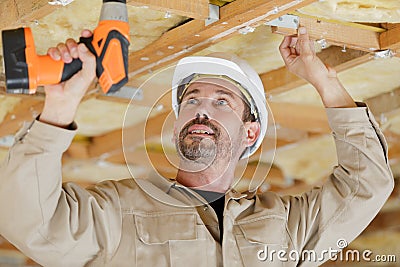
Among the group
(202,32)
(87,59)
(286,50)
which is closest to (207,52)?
(202,32)

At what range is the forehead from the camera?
2336mm

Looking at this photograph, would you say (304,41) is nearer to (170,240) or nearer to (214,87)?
(214,87)

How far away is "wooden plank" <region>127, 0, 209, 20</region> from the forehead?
0.65 ft

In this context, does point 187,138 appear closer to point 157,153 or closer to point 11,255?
point 157,153

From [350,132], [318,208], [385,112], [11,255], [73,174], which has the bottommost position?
[11,255]

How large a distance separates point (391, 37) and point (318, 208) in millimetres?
680

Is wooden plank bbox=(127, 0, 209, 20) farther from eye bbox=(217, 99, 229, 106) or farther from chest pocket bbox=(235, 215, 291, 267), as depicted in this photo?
chest pocket bbox=(235, 215, 291, 267)

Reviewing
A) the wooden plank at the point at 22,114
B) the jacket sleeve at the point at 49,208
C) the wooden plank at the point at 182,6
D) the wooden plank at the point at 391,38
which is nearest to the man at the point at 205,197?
the jacket sleeve at the point at 49,208

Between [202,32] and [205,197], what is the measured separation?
0.54m

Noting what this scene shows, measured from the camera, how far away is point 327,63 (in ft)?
9.67

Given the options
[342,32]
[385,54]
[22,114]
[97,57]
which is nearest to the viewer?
[97,57]

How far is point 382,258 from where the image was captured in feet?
16.2

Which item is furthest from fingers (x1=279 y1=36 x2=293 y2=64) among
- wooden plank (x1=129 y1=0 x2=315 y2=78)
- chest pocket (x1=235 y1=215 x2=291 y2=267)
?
chest pocket (x1=235 y1=215 x2=291 y2=267)

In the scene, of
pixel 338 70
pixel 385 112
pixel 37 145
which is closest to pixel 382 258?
pixel 385 112
